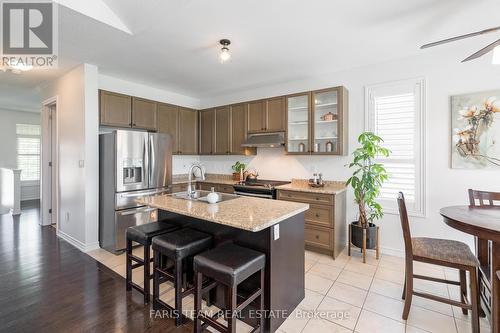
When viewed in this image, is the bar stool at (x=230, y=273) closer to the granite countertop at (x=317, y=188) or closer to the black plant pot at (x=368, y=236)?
the granite countertop at (x=317, y=188)

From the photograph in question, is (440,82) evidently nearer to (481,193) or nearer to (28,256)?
(481,193)

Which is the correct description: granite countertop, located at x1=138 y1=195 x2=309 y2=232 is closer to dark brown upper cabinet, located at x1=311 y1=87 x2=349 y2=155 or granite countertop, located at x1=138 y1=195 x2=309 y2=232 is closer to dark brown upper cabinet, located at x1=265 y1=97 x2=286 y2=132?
dark brown upper cabinet, located at x1=311 y1=87 x2=349 y2=155

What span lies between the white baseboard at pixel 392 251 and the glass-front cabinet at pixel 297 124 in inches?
72.2

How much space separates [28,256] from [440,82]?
598 cm

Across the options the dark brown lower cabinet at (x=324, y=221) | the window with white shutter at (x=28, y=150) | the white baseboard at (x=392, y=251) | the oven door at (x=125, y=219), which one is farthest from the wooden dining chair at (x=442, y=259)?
the window with white shutter at (x=28, y=150)

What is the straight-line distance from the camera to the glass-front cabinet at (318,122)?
3525 millimetres

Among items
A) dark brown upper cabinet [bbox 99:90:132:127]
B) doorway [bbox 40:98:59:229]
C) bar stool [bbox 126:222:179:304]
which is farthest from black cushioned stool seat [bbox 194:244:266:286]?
doorway [bbox 40:98:59:229]

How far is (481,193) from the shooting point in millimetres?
2436

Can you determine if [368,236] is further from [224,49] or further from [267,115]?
[224,49]

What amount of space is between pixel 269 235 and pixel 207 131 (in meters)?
3.67

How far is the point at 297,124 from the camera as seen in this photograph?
4020 millimetres

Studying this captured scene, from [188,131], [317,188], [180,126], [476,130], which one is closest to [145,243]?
[317,188]

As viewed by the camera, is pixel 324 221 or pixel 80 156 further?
pixel 80 156

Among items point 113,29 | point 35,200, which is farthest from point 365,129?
point 35,200
